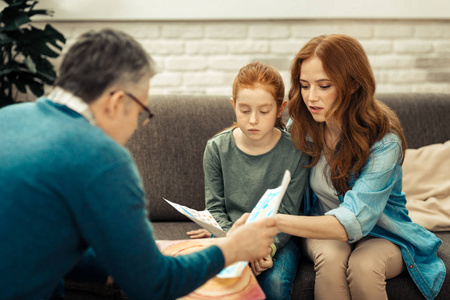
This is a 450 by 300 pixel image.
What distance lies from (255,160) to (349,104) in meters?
0.42

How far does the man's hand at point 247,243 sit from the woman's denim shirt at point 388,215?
461 mm

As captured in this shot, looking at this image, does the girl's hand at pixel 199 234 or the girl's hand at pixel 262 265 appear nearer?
the girl's hand at pixel 262 265

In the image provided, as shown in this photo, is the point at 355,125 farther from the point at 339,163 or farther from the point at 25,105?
the point at 25,105

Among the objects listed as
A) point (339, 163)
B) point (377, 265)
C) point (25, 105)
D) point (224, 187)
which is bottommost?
point (377, 265)

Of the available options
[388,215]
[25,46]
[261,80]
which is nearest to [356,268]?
[388,215]

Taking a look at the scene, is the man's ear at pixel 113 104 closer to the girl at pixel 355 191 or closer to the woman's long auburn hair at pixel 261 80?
the girl at pixel 355 191

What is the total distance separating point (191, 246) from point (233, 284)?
0.22 m

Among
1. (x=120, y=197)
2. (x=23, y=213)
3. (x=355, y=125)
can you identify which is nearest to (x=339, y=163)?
(x=355, y=125)

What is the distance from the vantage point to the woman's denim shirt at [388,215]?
62.7 inches

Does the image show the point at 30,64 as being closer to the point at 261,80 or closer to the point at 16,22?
the point at 16,22

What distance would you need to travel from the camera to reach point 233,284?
1.17m

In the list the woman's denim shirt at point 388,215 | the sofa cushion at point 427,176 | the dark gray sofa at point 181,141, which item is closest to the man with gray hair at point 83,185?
the woman's denim shirt at point 388,215

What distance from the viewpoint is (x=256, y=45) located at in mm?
2873

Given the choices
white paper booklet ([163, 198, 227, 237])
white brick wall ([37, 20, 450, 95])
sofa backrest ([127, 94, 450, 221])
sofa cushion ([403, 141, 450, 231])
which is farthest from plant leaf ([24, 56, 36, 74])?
sofa cushion ([403, 141, 450, 231])
